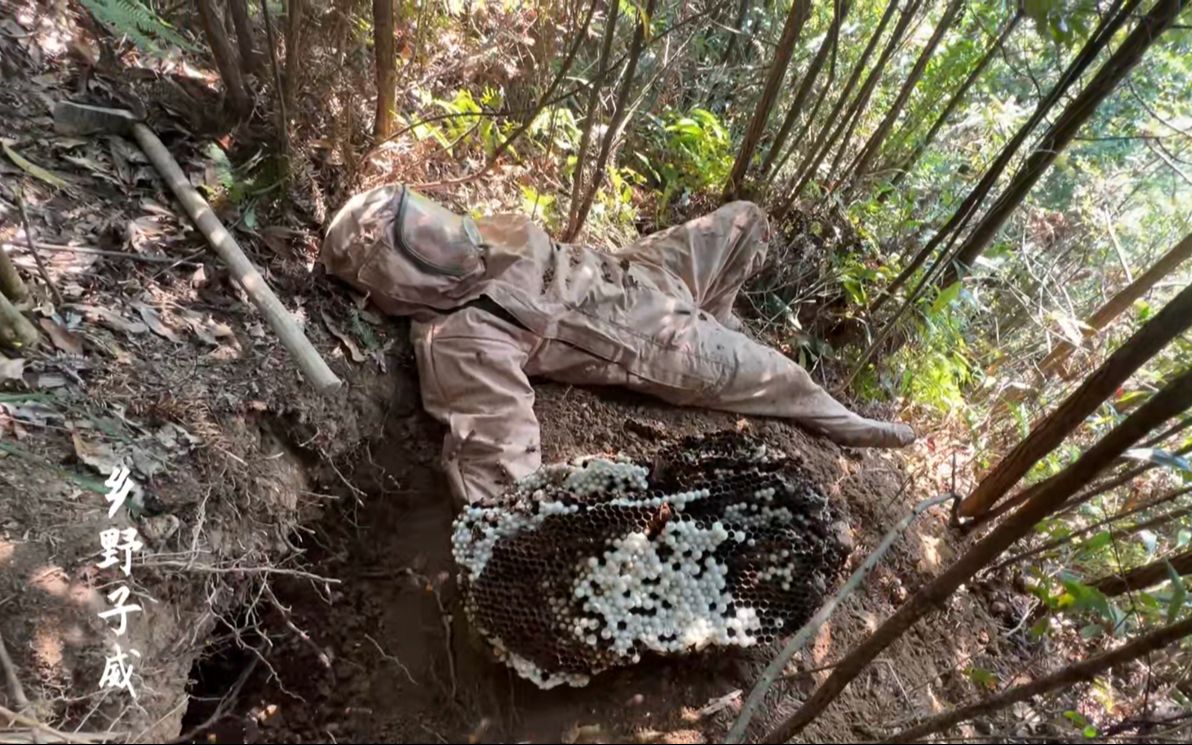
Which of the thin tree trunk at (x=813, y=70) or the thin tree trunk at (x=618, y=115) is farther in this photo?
the thin tree trunk at (x=813, y=70)

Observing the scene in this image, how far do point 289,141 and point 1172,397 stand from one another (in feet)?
8.56

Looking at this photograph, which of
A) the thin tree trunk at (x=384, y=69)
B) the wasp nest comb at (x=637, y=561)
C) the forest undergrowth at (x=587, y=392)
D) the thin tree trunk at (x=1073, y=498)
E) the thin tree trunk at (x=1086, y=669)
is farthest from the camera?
the thin tree trunk at (x=384, y=69)

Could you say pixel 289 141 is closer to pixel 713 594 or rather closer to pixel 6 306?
pixel 6 306

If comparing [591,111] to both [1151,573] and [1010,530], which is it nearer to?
[1010,530]

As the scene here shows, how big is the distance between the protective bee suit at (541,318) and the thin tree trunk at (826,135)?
359 mm

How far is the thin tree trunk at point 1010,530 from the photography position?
4.13ft

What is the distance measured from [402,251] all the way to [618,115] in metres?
0.96

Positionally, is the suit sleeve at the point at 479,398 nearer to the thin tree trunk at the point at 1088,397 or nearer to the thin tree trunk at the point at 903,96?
the thin tree trunk at the point at 1088,397

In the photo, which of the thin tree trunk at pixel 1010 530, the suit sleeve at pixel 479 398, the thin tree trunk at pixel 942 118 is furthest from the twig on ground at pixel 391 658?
the thin tree trunk at pixel 942 118

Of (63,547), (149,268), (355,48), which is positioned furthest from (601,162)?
(63,547)

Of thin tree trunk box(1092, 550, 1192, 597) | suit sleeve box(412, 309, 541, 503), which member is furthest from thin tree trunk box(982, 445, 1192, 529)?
suit sleeve box(412, 309, 541, 503)

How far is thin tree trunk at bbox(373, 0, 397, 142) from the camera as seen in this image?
271cm

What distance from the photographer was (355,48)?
9.58ft

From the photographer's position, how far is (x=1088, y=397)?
1.91m
